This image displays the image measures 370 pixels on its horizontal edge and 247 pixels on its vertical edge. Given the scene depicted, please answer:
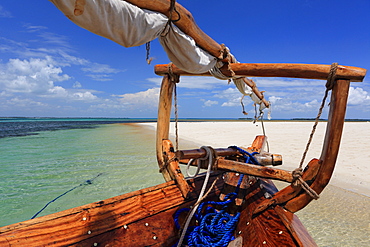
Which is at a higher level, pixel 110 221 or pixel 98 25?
pixel 98 25

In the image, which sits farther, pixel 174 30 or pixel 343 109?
pixel 343 109

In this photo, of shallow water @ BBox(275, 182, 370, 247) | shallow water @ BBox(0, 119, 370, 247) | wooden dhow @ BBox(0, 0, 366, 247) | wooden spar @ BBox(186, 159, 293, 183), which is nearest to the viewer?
wooden dhow @ BBox(0, 0, 366, 247)

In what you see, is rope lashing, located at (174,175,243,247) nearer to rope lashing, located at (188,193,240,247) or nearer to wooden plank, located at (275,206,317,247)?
rope lashing, located at (188,193,240,247)

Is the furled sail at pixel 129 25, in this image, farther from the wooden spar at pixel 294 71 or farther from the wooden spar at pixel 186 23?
the wooden spar at pixel 294 71

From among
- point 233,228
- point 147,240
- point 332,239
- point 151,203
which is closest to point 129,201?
point 151,203

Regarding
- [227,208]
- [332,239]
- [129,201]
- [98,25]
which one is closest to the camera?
[98,25]

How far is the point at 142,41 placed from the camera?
1360 millimetres

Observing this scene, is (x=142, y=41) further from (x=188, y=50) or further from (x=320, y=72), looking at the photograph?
(x=320, y=72)

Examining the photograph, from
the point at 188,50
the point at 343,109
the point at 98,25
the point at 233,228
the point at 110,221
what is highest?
the point at 188,50

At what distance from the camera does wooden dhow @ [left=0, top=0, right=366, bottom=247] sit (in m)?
1.65

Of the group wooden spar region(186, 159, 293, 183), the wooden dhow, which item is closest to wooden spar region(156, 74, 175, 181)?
the wooden dhow

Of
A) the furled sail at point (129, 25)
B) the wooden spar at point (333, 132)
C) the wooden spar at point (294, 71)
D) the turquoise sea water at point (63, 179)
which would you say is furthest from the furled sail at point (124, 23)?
the turquoise sea water at point (63, 179)

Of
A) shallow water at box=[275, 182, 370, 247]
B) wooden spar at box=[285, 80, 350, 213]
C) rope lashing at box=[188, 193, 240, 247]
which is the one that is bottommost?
shallow water at box=[275, 182, 370, 247]

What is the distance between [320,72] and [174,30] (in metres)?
1.40
